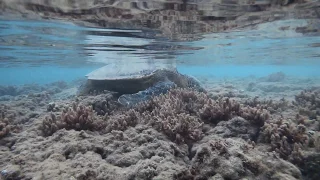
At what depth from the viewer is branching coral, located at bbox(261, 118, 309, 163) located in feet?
16.4

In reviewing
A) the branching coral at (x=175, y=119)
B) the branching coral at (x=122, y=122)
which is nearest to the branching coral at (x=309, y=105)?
the branching coral at (x=175, y=119)

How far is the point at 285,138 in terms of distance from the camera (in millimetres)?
5273

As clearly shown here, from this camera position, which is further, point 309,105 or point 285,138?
point 309,105

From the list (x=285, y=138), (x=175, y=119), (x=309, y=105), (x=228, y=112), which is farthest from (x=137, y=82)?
(x=309, y=105)

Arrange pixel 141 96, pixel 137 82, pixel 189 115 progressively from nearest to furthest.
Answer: pixel 189 115 < pixel 141 96 < pixel 137 82

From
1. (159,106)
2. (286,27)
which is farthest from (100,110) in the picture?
(286,27)

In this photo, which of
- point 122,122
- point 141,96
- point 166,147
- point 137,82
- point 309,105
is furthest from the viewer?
point 137,82

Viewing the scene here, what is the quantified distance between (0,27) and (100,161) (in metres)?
12.7

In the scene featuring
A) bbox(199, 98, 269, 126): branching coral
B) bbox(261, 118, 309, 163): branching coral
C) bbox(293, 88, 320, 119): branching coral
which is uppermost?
bbox(199, 98, 269, 126): branching coral

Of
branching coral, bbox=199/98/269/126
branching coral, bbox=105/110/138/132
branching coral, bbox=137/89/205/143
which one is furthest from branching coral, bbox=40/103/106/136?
branching coral, bbox=199/98/269/126

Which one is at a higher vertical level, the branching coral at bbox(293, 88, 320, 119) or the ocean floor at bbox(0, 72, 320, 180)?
the ocean floor at bbox(0, 72, 320, 180)

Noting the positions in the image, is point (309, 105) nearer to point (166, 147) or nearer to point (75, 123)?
point (166, 147)

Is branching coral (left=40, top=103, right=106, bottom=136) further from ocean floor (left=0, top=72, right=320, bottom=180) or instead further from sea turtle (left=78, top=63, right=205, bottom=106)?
sea turtle (left=78, top=63, right=205, bottom=106)

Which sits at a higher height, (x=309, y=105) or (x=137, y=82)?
(x=137, y=82)
